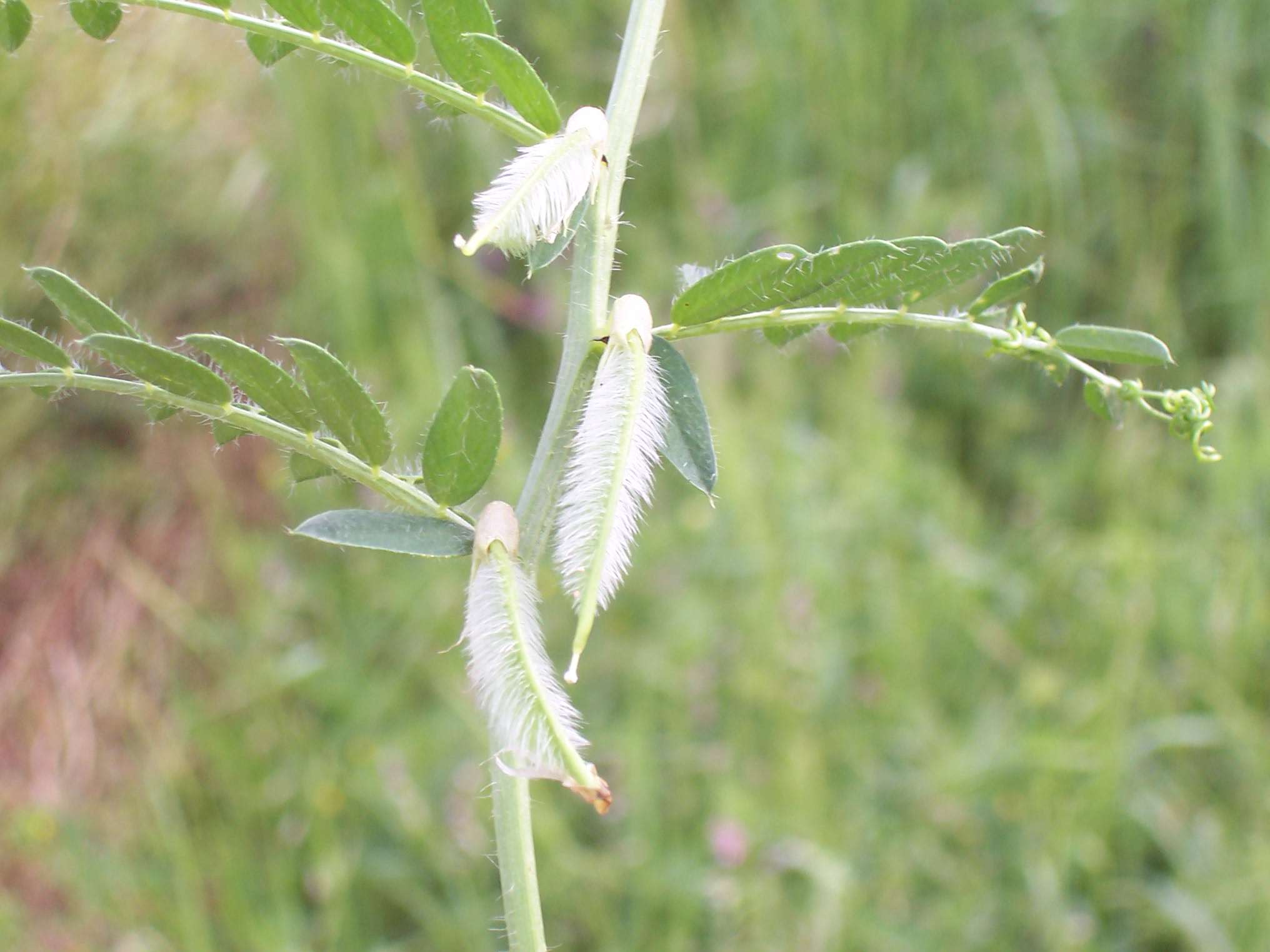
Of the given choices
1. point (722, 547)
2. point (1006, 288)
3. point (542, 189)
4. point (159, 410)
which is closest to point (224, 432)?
point (159, 410)

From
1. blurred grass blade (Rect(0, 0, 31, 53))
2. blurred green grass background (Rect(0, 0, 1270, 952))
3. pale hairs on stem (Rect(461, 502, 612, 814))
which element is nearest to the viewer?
pale hairs on stem (Rect(461, 502, 612, 814))

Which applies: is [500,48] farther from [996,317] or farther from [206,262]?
[206,262]

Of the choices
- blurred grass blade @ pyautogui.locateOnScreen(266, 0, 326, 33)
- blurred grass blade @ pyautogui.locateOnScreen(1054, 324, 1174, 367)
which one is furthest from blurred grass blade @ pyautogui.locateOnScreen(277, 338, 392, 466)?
blurred grass blade @ pyautogui.locateOnScreen(1054, 324, 1174, 367)

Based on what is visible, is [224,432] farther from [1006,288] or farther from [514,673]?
[1006,288]

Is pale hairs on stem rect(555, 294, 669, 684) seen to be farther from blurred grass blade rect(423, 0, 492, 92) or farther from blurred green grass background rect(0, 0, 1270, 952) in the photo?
blurred green grass background rect(0, 0, 1270, 952)

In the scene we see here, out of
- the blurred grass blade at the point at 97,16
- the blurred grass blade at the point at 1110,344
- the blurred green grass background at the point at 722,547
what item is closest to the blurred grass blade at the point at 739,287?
the blurred grass blade at the point at 1110,344

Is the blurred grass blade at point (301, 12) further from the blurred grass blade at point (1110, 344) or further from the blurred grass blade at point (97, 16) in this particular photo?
the blurred grass blade at point (1110, 344)
